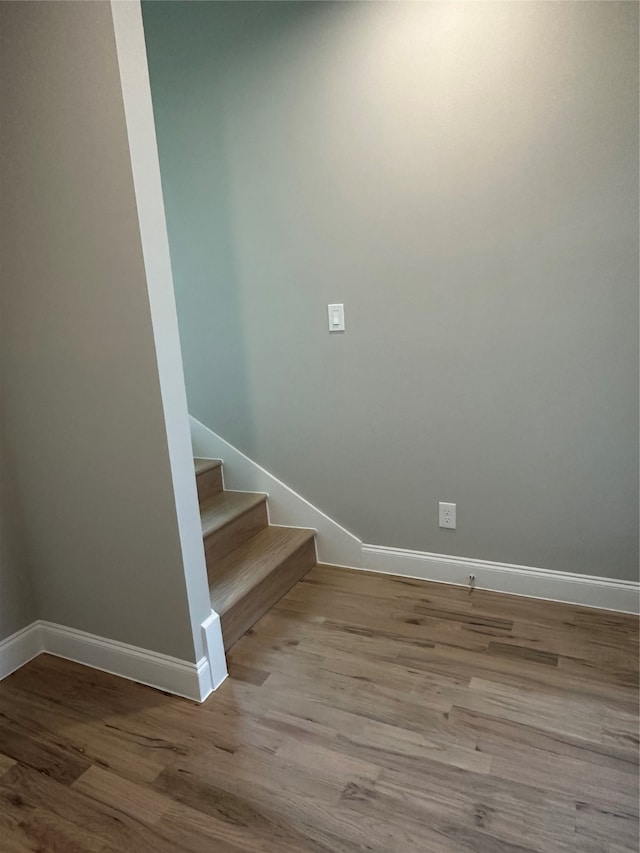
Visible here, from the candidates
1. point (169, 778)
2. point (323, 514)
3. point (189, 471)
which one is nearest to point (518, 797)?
point (169, 778)

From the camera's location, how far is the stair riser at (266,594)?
189 cm

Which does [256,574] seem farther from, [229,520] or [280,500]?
[280,500]

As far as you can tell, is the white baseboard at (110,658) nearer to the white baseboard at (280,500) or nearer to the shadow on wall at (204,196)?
the white baseboard at (280,500)

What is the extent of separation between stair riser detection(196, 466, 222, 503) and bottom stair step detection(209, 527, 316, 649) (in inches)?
12.8

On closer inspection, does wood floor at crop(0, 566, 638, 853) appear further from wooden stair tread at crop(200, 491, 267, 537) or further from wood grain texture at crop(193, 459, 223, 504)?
wood grain texture at crop(193, 459, 223, 504)

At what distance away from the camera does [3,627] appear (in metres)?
1.86

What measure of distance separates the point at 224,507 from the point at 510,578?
4.24 ft

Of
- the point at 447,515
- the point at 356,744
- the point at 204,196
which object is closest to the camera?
the point at 356,744

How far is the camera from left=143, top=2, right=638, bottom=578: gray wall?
1.73 metres

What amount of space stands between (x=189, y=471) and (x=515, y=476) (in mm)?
1256

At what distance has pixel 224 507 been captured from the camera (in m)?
2.41

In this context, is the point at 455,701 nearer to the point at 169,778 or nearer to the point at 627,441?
the point at 169,778

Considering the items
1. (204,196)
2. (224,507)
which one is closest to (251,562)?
(224,507)

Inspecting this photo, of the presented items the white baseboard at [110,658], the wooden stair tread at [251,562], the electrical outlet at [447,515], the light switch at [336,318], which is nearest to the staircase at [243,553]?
the wooden stair tread at [251,562]
